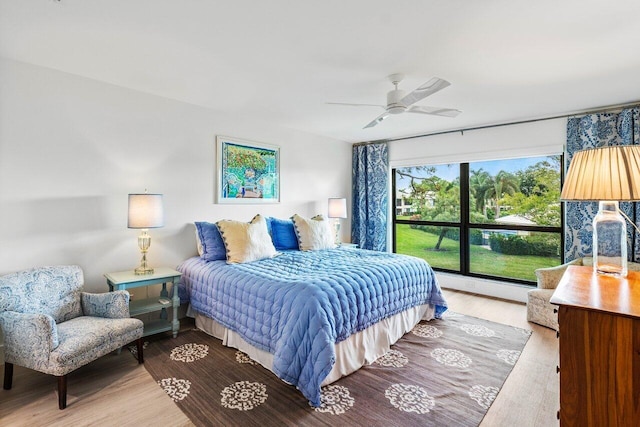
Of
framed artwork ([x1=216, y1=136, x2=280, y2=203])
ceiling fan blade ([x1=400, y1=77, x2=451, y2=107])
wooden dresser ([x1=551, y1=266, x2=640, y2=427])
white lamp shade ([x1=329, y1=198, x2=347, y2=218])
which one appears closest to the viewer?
wooden dresser ([x1=551, y1=266, x2=640, y2=427])

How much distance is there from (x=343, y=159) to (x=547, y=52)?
361cm

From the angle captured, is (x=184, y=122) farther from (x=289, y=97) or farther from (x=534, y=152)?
(x=534, y=152)

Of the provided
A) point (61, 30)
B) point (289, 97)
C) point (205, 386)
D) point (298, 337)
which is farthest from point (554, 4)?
point (205, 386)

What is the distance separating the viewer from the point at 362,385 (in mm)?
2342

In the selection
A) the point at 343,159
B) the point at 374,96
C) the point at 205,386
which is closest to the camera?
the point at 205,386

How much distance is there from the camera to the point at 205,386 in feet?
7.54

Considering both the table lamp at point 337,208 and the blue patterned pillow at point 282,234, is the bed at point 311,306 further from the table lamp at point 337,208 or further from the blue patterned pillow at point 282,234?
the table lamp at point 337,208

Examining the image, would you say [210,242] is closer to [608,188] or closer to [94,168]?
[94,168]

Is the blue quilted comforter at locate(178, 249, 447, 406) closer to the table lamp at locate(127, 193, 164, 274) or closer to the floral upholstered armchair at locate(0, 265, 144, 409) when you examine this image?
the table lamp at locate(127, 193, 164, 274)

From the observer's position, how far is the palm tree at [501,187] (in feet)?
14.9

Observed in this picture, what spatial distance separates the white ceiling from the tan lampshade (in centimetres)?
97

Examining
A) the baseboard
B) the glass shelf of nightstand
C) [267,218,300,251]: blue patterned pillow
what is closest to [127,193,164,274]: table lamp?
the glass shelf of nightstand

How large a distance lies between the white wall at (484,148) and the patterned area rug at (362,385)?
153 cm

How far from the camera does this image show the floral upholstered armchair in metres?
2.03
